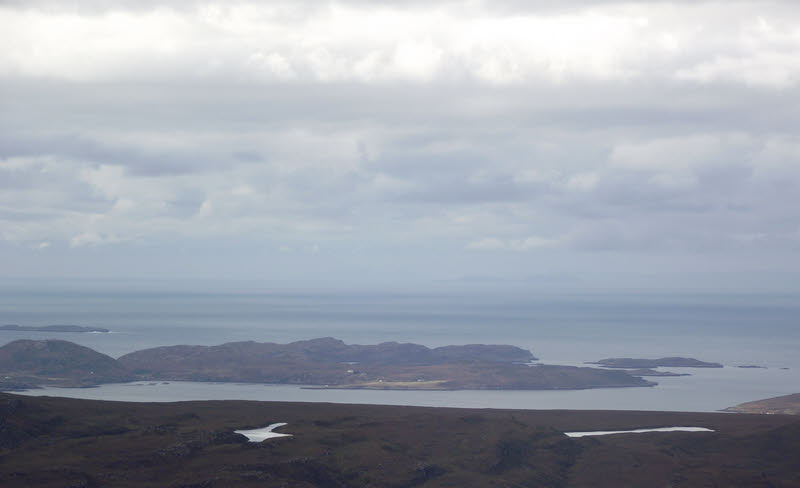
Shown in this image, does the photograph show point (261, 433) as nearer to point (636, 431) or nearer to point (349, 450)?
point (349, 450)

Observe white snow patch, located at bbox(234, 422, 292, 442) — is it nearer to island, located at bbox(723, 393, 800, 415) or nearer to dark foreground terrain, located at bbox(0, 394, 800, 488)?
dark foreground terrain, located at bbox(0, 394, 800, 488)

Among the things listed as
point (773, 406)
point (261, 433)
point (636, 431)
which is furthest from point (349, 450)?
point (773, 406)

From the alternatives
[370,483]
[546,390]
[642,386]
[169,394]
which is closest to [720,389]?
[642,386]

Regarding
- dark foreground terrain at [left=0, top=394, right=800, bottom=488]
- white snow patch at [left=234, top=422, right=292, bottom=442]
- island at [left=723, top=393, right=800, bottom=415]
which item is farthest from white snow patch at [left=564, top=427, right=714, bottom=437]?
island at [left=723, top=393, right=800, bottom=415]

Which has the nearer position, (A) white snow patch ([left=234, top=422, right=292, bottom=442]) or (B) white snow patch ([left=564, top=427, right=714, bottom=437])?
(A) white snow patch ([left=234, top=422, right=292, bottom=442])

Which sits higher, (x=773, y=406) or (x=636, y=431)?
(x=773, y=406)

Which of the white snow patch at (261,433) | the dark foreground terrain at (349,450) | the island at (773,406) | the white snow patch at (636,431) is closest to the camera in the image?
the dark foreground terrain at (349,450)

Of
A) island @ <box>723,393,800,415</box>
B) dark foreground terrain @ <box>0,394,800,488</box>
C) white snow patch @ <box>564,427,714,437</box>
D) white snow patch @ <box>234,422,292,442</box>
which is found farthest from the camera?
island @ <box>723,393,800,415</box>

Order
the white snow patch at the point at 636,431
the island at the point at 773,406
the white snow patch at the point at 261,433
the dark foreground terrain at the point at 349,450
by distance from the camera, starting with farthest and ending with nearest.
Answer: the island at the point at 773,406
the white snow patch at the point at 636,431
the white snow patch at the point at 261,433
the dark foreground terrain at the point at 349,450

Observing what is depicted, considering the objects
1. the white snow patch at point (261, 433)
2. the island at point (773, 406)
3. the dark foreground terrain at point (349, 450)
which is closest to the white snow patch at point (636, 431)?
the dark foreground terrain at point (349, 450)

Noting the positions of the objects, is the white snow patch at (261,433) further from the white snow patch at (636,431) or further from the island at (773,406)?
the island at (773,406)
